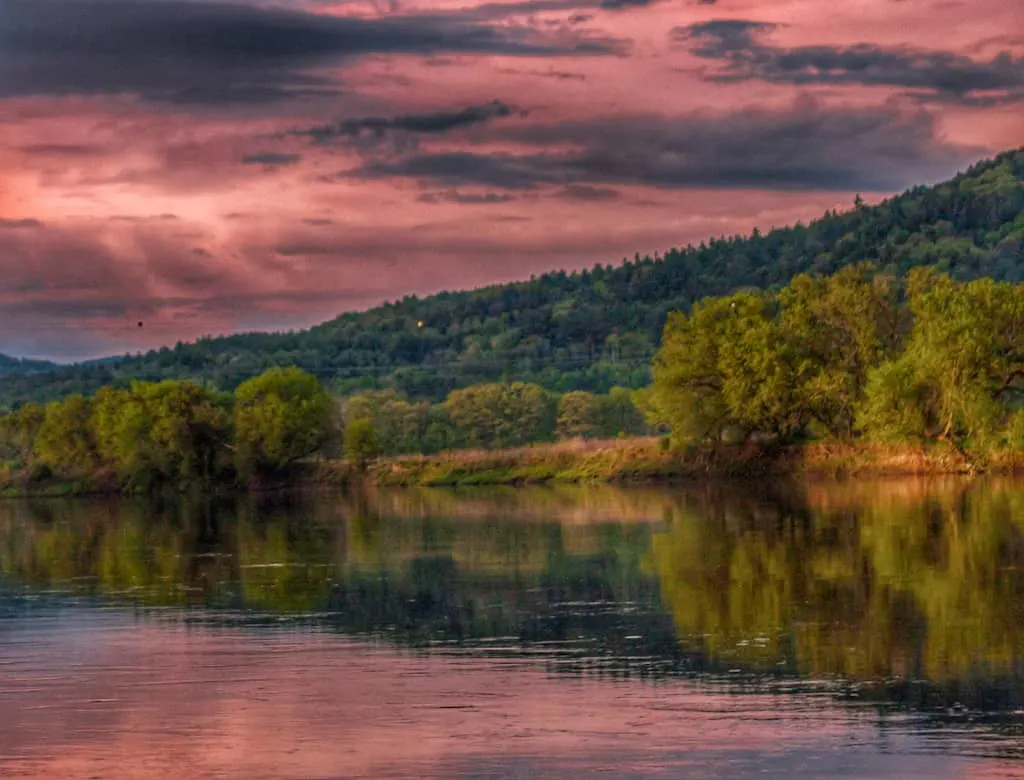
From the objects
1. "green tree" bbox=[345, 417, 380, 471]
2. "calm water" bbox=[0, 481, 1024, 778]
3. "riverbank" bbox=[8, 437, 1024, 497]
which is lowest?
"calm water" bbox=[0, 481, 1024, 778]

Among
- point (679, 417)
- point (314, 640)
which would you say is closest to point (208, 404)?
point (679, 417)

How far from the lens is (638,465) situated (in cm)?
9462

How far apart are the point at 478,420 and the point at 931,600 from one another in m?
134

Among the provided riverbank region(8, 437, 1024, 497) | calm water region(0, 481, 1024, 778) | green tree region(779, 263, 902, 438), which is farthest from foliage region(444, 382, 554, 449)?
calm water region(0, 481, 1024, 778)

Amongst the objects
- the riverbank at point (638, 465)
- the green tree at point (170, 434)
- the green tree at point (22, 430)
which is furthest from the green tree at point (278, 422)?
the green tree at point (22, 430)

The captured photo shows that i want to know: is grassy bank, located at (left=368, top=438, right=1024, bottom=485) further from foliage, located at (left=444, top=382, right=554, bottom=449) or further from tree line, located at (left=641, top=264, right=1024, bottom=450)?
foliage, located at (left=444, top=382, right=554, bottom=449)

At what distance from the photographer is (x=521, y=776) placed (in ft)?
54.3

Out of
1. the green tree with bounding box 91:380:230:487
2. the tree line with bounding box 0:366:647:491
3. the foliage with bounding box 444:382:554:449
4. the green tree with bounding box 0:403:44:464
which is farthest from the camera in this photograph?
the foliage with bounding box 444:382:554:449

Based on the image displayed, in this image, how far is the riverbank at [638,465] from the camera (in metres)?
79.8

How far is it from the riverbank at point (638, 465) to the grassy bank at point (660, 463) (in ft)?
0.15

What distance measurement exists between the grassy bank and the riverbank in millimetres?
46

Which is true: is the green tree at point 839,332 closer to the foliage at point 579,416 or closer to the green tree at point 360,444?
the green tree at point 360,444

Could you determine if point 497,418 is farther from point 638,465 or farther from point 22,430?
point 638,465

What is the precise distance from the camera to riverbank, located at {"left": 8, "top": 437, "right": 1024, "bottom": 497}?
79.8 metres
